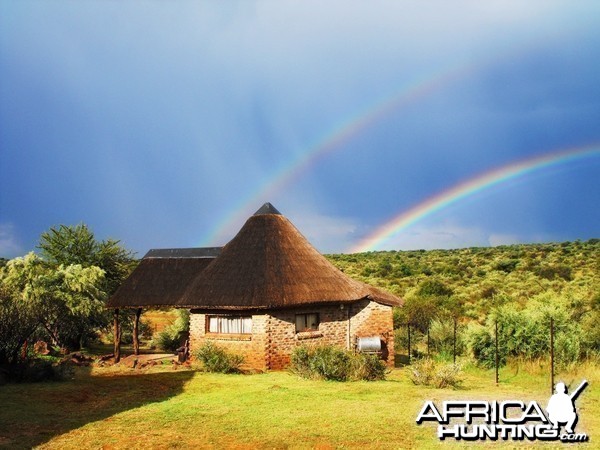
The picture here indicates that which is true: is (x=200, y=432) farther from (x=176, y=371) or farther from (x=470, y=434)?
(x=176, y=371)

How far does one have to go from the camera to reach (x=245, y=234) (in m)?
22.8

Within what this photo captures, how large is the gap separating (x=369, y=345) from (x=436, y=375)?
5.42 metres

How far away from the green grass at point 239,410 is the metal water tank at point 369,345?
8.43 feet

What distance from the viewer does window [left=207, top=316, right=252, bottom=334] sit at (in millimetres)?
20078

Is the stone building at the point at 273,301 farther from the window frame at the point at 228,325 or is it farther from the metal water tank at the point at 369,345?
the metal water tank at the point at 369,345

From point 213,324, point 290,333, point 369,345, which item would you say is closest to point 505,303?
point 369,345

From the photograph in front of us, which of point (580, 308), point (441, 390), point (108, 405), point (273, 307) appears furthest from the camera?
point (580, 308)

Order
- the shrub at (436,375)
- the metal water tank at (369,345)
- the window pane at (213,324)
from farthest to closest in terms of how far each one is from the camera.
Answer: the metal water tank at (369,345) < the window pane at (213,324) < the shrub at (436,375)

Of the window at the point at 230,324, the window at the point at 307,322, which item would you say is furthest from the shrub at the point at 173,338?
the window at the point at 307,322

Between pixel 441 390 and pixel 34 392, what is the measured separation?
34.8ft

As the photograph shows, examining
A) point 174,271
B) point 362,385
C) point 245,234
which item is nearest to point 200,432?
point 362,385

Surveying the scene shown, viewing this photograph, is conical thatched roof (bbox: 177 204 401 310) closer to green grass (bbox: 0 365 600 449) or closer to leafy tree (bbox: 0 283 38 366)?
green grass (bbox: 0 365 600 449)

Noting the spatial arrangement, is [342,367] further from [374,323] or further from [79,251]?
[79,251]

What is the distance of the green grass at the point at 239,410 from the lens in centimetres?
1016
